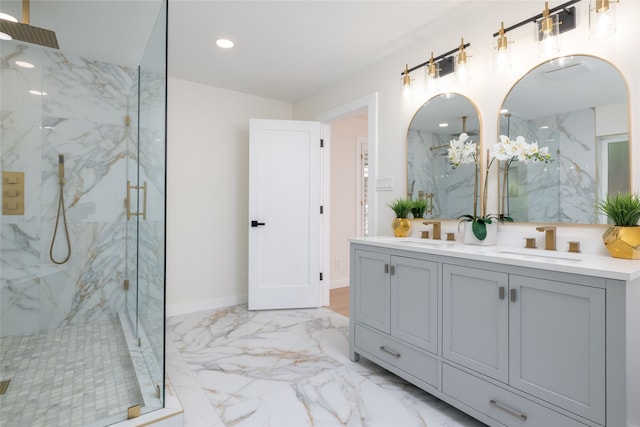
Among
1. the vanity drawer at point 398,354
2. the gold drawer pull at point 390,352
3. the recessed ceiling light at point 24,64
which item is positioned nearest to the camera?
the vanity drawer at point 398,354

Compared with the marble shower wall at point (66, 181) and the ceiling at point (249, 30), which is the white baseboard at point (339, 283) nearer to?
the marble shower wall at point (66, 181)

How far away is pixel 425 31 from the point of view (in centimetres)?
244

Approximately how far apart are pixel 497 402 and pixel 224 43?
2944 millimetres

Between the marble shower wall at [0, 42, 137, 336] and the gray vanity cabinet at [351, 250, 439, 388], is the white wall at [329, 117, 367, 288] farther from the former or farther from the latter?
the marble shower wall at [0, 42, 137, 336]

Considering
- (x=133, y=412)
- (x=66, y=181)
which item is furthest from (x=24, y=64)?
(x=133, y=412)

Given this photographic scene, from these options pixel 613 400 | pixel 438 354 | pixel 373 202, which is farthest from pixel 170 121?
pixel 613 400

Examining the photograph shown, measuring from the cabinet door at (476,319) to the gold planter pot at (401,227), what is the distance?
2.56 ft

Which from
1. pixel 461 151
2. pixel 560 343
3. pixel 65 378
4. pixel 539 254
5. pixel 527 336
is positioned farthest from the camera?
pixel 461 151

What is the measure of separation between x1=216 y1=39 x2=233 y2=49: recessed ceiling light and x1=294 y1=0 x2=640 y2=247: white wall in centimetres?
118

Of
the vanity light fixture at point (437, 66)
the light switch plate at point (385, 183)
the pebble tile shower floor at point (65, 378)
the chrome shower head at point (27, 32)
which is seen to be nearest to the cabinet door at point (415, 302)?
the light switch plate at point (385, 183)

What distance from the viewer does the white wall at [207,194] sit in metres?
3.44

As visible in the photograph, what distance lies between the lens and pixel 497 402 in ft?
4.96

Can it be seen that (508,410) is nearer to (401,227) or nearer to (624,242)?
(624,242)

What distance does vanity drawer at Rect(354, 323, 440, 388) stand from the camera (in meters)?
1.82
